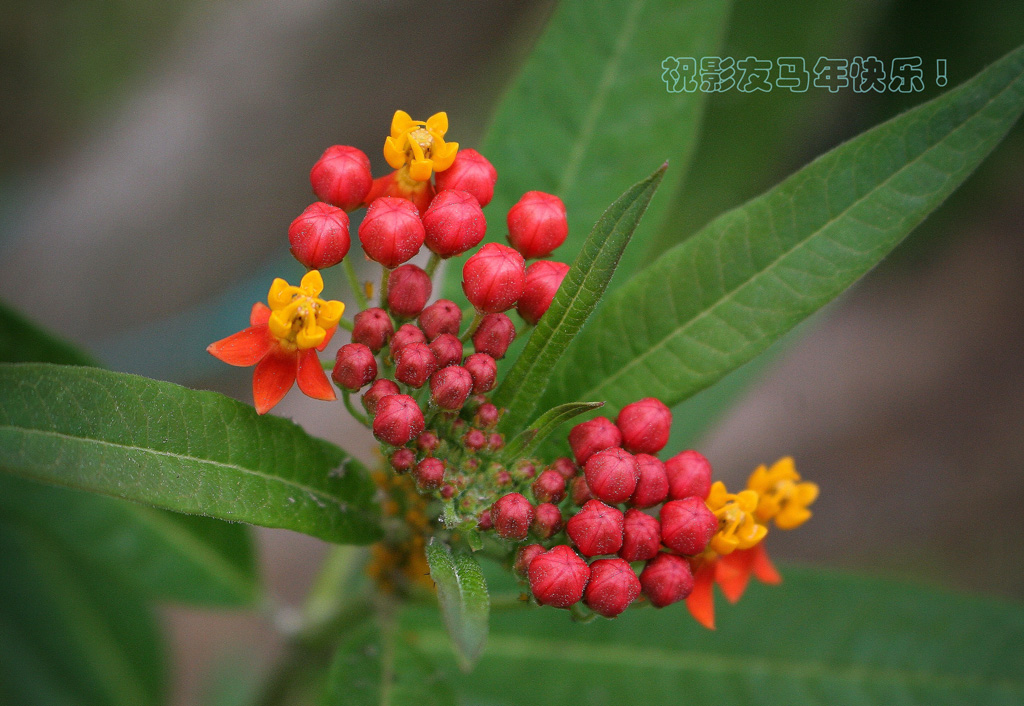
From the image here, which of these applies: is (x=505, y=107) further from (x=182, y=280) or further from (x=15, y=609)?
(x=182, y=280)

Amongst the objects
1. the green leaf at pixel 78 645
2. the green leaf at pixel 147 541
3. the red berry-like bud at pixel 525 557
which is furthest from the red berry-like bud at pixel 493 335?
the green leaf at pixel 78 645

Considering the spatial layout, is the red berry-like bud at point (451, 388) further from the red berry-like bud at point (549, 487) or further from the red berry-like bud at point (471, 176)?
the red berry-like bud at point (471, 176)

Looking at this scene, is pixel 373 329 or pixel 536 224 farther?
pixel 536 224

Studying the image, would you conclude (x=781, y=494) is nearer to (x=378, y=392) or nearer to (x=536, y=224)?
(x=536, y=224)

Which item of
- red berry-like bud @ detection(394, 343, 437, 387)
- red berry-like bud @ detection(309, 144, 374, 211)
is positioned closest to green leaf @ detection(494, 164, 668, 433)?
red berry-like bud @ detection(394, 343, 437, 387)

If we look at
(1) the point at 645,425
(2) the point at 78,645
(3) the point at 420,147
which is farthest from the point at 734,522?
(2) the point at 78,645

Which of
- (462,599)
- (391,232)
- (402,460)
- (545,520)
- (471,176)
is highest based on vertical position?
(471,176)

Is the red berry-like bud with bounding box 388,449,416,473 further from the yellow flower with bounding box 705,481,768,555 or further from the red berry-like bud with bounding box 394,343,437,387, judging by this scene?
the yellow flower with bounding box 705,481,768,555
